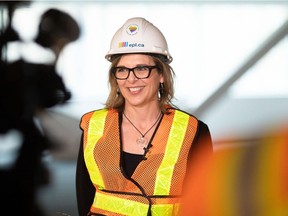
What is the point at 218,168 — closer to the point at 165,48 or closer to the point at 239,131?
the point at 165,48

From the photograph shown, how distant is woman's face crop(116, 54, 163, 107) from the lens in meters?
2.14

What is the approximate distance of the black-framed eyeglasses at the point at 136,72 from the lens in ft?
7.00

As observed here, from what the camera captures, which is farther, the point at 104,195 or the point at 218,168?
the point at 218,168

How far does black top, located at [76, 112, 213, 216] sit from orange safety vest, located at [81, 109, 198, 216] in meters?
0.02

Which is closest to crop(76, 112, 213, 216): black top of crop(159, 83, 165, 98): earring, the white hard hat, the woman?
the woman

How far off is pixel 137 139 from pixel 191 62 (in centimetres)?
203

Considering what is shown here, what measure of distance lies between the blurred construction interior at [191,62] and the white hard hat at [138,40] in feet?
6.02

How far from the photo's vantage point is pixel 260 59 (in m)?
4.20

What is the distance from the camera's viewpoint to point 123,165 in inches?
85.3

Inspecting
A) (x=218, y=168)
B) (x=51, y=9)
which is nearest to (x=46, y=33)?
(x=51, y=9)

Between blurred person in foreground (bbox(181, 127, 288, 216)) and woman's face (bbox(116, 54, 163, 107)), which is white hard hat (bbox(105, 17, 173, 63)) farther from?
blurred person in foreground (bbox(181, 127, 288, 216))

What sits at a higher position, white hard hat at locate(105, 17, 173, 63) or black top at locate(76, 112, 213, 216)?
white hard hat at locate(105, 17, 173, 63)

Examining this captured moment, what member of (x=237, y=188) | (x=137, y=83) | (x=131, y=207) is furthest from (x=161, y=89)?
(x=237, y=188)

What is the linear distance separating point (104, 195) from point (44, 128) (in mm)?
2089
